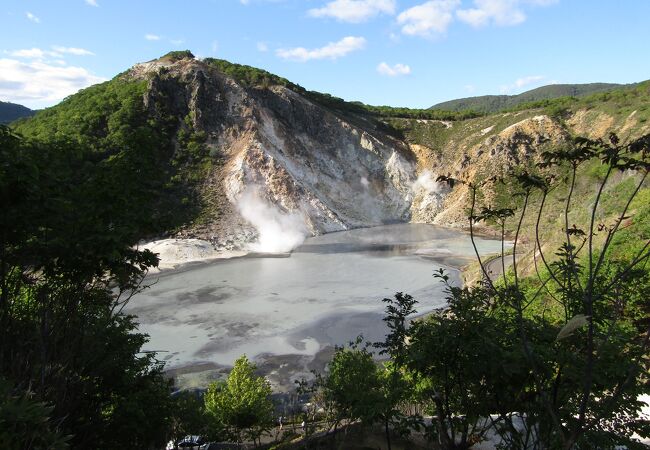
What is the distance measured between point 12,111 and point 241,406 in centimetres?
18287

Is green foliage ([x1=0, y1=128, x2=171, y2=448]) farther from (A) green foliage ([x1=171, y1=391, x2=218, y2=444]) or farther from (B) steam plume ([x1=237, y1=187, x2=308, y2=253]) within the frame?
(B) steam plume ([x1=237, y1=187, x2=308, y2=253])

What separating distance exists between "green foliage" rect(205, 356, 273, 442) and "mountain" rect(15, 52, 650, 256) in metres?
36.9

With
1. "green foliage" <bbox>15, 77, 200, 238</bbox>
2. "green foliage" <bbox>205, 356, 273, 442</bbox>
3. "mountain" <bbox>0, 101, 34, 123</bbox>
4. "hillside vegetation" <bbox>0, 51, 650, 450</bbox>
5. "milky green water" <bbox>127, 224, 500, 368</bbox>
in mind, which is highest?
"mountain" <bbox>0, 101, 34, 123</bbox>

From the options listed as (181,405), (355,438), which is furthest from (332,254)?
(355,438)

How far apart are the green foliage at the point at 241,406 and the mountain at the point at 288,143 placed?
1452 inches

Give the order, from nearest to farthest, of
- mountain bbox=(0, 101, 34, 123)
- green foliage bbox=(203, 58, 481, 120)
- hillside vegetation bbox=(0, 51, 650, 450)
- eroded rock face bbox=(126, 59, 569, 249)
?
hillside vegetation bbox=(0, 51, 650, 450), eroded rock face bbox=(126, 59, 569, 249), green foliage bbox=(203, 58, 481, 120), mountain bbox=(0, 101, 34, 123)

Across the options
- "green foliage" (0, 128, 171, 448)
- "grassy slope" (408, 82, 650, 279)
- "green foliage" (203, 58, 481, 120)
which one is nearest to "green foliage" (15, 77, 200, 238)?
"green foliage" (203, 58, 481, 120)

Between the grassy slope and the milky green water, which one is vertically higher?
the grassy slope

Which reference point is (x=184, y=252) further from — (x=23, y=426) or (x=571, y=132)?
(x=571, y=132)

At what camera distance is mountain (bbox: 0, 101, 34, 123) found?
150 meters

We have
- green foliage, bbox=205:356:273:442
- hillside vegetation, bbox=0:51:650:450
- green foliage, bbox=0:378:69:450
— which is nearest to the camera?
green foliage, bbox=0:378:69:450

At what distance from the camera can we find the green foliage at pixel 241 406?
17094 millimetres

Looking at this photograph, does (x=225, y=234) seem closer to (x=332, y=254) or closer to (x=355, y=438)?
(x=332, y=254)

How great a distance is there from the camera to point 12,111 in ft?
513
